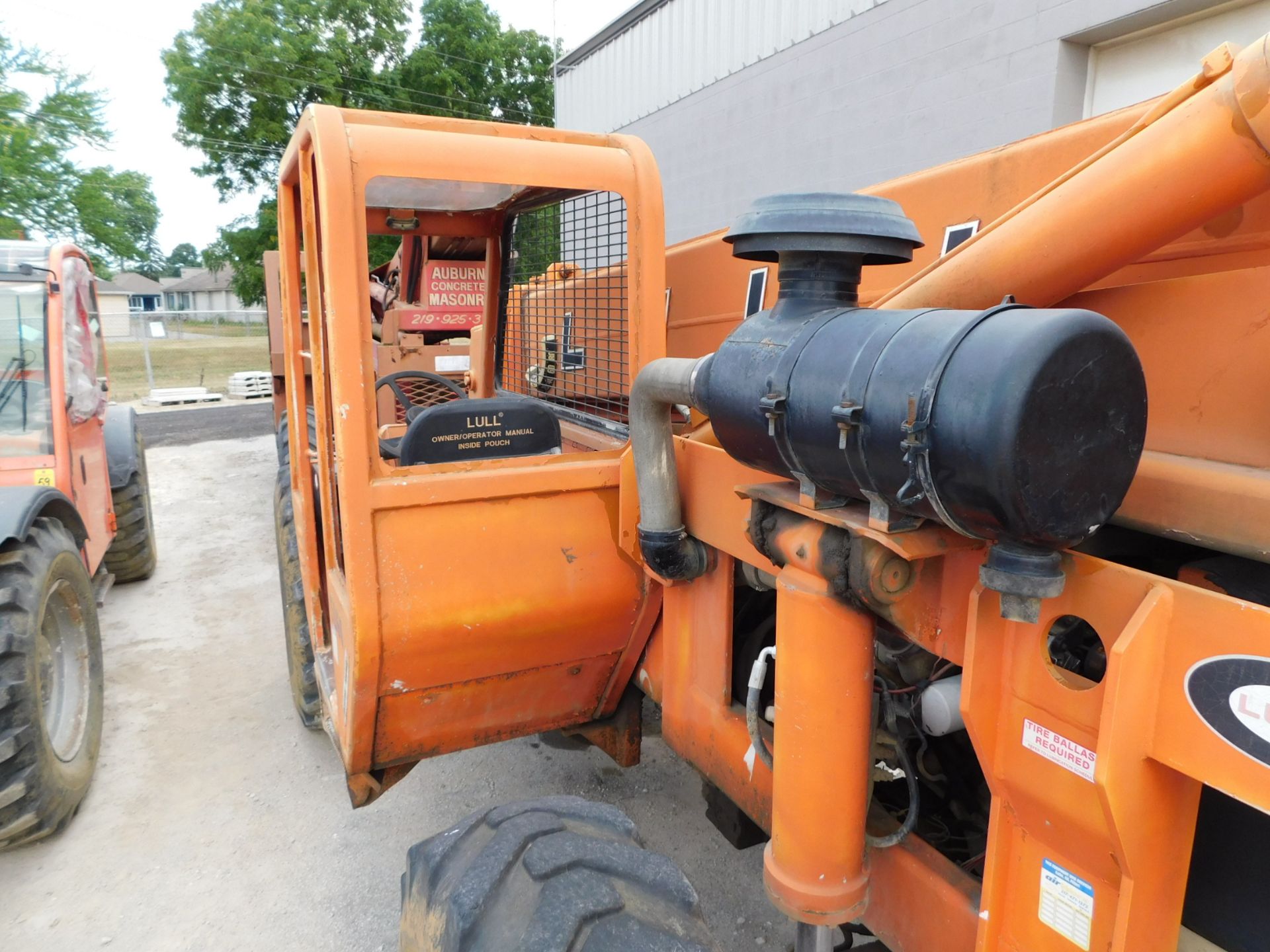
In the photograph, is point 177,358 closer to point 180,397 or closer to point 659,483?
point 180,397

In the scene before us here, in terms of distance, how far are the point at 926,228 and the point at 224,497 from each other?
8.38 meters

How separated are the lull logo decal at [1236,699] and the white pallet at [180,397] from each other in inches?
686

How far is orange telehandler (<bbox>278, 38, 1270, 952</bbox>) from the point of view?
100 cm

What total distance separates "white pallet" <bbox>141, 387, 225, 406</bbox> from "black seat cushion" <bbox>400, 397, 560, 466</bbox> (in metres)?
15.5

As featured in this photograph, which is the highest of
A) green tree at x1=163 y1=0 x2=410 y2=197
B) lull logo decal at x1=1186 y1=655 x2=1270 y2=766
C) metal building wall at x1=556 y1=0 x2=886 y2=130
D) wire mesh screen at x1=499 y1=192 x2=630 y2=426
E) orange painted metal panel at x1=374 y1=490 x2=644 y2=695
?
green tree at x1=163 y1=0 x2=410 y2=197

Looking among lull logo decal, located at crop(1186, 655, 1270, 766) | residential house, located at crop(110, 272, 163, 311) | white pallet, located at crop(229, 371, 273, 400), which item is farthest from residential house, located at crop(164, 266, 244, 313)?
lull logo decal, located at crop(1186, 655, 1270, 766)

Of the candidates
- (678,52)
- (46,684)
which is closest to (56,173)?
(678,52)

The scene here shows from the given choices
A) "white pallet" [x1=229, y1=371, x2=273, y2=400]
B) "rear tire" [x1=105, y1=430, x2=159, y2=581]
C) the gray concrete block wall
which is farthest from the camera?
"white pallet" [x1=229, y1=371, x2=273, y2=400]

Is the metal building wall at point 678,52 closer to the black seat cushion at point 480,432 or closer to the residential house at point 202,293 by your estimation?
the black seat cushion at point 480,432

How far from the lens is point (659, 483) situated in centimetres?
189

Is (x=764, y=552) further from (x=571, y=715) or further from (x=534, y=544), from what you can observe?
(x=571, y=715)

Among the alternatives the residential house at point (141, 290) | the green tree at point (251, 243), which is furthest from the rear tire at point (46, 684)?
the residential house at point (141, 290)

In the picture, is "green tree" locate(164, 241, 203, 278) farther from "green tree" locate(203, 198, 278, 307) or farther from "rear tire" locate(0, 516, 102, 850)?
"rear tire" locate(0, 516, 102, 850)

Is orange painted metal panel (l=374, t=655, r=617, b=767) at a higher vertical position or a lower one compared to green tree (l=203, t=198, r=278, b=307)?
lower
